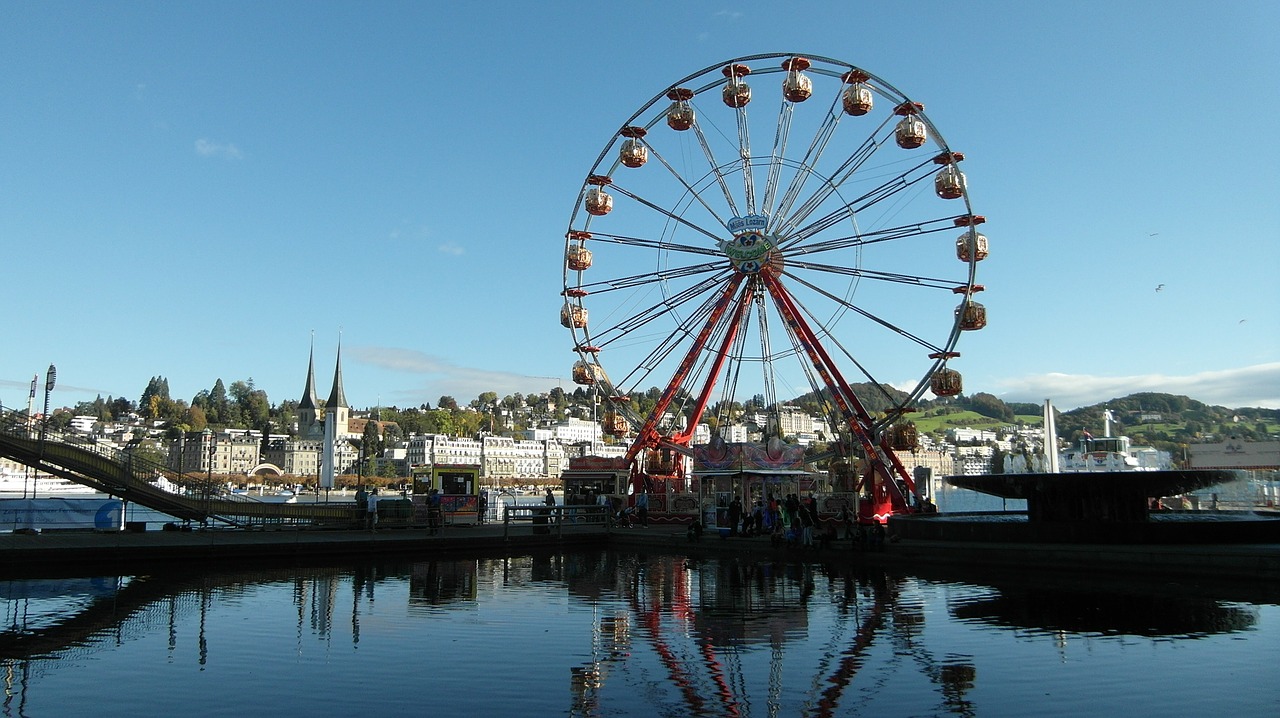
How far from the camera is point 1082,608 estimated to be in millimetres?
16594

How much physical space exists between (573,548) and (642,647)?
1974 cm

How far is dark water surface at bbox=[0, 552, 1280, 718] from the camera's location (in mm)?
10398

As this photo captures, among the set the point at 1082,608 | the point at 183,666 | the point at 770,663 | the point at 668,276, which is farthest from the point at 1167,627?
the point at 668,276

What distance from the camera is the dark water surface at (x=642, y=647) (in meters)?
10.4

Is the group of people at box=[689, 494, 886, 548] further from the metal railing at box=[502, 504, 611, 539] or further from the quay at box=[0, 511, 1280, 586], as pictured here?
the metal railing at box=[502, 504, 611, 539]

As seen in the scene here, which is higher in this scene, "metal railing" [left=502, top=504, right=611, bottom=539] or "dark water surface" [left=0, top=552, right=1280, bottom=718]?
"metal railing" [left=502, top=504, right=611, bottom=539]

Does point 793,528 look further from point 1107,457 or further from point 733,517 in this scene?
point 1107,457

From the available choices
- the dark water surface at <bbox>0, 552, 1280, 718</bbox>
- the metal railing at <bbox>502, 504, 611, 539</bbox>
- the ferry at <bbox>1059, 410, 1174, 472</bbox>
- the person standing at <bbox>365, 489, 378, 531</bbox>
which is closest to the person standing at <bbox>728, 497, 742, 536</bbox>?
the metal railing at <bbox>502, 504, 611, 539</bbox>

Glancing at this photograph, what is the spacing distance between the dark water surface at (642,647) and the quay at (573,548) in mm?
1041

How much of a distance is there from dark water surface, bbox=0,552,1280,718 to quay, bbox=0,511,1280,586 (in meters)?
1.04

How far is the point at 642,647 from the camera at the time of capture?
13.6 metres

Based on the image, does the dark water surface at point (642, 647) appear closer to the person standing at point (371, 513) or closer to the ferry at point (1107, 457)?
the person standing at point (371, 513)

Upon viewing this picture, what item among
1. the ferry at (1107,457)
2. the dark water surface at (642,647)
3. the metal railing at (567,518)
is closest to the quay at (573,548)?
the metal railing at (567,518)

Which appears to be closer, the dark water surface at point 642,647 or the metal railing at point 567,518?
the dark water surface at point 642,647
